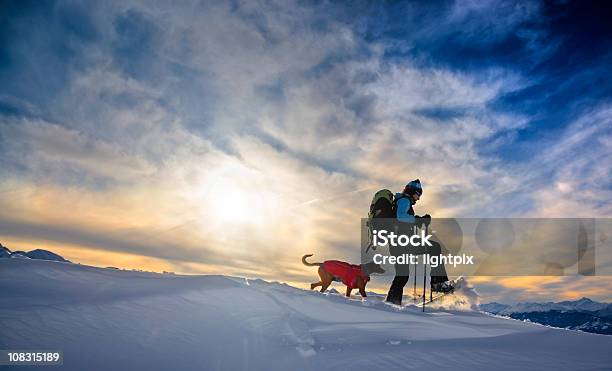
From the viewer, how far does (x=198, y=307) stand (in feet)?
14.5

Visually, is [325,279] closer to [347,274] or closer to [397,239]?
[347,274]

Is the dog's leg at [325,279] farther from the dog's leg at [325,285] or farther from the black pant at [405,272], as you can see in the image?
the black pant at [405,272]

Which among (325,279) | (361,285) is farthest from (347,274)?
(325,279)

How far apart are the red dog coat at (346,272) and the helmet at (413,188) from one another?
246 centimetres

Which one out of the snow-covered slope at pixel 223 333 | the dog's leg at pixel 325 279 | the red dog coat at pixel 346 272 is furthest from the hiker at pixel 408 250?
the snow-covered slope at pixel 223 333

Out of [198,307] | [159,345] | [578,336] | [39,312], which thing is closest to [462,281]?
[578,336]

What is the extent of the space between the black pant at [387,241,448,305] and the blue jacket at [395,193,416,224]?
759mm

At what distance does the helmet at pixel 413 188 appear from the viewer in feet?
31.9

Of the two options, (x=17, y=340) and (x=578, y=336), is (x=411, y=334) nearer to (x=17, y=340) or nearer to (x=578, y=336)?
(x=578, y=336)

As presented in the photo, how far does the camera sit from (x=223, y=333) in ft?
12.7

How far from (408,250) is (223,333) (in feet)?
21.6

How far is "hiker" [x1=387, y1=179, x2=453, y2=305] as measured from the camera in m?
9.17

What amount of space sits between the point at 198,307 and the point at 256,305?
808 millimetres

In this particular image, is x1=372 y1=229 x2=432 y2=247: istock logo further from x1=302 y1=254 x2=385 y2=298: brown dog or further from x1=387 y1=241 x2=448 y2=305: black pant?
x1=302 y1=254 x2=385 y2=298: brown dog
